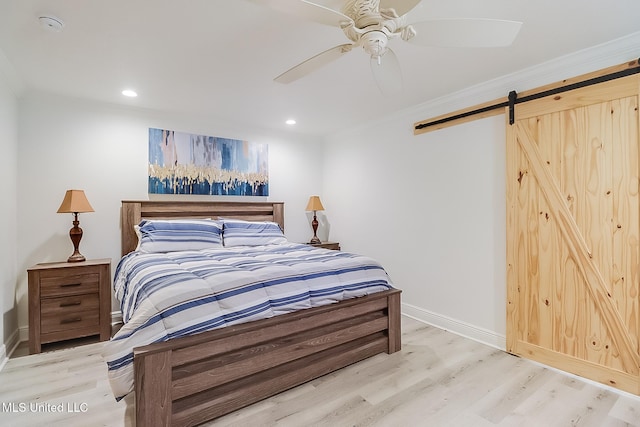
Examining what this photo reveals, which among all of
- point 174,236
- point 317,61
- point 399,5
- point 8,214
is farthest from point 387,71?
point 8,214

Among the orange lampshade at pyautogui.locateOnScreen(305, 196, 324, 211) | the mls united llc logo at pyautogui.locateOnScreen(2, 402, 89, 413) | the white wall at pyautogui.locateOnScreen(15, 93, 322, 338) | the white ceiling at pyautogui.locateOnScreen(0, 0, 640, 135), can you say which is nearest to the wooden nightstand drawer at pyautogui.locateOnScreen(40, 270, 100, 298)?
the white wall at pyautogui.locateOnScreen(15, 93, 322, 338)

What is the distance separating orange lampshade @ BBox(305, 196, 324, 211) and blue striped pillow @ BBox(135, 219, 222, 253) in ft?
5.03

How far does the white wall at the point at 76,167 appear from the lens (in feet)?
9.91

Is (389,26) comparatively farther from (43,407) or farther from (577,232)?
(43,407)

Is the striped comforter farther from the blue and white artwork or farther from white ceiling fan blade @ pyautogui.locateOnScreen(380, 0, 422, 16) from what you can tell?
white ceiling fan blade @ pyautogui.locateOnScreen(380, 0, 422, 16)

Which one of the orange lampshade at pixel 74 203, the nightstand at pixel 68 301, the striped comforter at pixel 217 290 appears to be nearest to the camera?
the striped comforter at pixel 217 290

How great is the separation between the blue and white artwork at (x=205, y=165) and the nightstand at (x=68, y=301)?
3.69 feet

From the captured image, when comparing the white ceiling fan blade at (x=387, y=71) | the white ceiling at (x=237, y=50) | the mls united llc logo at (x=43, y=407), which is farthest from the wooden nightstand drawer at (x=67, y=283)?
the white ceiling fan blade at (x=387, y=71)

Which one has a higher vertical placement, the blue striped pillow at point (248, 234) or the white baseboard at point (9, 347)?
the blue striped pillow at point (248, 234)

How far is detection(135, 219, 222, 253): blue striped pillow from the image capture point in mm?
3139

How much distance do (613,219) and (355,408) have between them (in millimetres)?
2170

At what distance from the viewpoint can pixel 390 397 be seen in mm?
2027

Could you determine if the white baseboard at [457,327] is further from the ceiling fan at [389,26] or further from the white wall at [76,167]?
the white wall at [76,167]

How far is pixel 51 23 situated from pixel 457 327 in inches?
155
